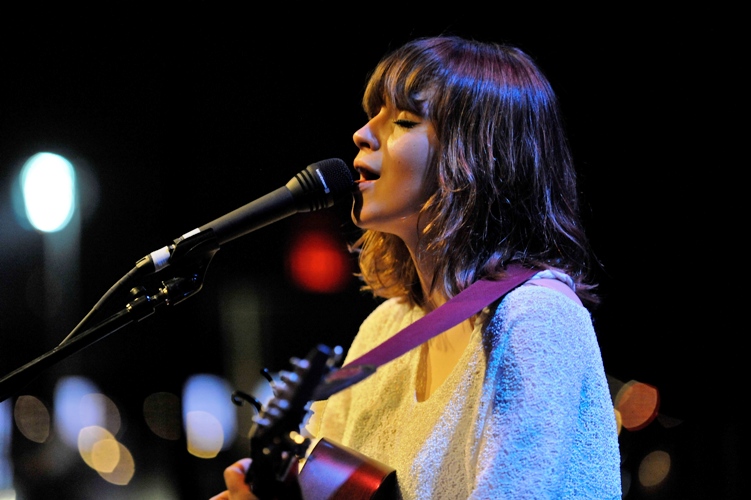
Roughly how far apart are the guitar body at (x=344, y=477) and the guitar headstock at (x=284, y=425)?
0.86 ft

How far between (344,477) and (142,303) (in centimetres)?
48

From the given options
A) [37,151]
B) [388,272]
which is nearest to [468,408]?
[388,272]

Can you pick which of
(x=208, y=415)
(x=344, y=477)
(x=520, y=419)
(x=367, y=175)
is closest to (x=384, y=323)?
(x=367, y=175)

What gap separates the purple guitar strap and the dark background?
2.73 feet

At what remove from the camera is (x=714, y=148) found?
188 centimetres

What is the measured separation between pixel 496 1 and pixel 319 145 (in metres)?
0.77

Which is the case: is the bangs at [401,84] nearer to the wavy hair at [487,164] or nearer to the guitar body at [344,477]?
the wavy hair at [487,164]

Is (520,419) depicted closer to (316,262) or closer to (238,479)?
(238,479)

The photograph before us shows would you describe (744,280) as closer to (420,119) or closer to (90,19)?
(420,119)

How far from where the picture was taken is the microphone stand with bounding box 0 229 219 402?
1.14 meters

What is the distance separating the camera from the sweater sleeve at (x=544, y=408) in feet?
3.57

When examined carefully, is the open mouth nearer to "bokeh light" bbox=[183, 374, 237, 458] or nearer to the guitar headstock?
the guitar headstock

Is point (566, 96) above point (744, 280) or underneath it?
above

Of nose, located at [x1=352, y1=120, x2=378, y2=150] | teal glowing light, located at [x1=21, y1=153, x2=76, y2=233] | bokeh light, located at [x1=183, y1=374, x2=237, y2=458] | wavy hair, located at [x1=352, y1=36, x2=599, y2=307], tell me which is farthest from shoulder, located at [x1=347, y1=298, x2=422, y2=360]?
teal glowing light, located at [x1=21, y1=153, x2=76, y2=233]
